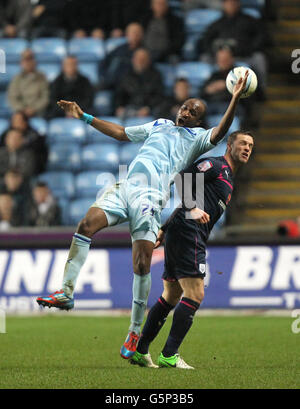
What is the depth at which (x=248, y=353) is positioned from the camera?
768 cm

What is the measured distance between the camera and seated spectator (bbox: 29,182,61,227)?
12.5 metres

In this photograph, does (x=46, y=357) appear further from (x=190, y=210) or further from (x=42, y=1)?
(x=42, y=1)

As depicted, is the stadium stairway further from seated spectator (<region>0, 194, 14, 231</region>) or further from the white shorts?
the white shorts

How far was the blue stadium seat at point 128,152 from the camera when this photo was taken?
13516mm

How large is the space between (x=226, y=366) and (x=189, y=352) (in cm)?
113

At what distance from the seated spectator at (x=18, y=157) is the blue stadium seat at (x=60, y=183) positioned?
263mm

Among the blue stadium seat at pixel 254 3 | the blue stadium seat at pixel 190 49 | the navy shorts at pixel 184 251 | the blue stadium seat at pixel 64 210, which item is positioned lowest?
the blue stadium seat at pixel 64 210

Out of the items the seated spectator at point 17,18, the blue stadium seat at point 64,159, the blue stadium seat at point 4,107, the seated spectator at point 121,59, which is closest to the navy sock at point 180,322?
the blue stadium seat at point 64,159

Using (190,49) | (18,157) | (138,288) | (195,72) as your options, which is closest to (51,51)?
(190,49)

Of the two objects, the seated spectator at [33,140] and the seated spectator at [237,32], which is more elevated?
the seated spectator at [237,32]

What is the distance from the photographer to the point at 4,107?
15.6 metres

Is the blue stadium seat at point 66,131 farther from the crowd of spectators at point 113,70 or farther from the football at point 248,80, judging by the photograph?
the football at point 248,80

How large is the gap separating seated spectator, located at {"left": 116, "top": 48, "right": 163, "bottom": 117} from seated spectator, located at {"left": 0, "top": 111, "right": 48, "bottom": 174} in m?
1.49

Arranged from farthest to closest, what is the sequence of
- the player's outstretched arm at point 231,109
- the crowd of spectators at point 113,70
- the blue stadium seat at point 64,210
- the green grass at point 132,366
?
1. the crowd of spectators at point 113,70
2. the blue stadium seat at point 64,210
3. the player's outstretched arm at point 231,109
4. the green grass at point 132,366
